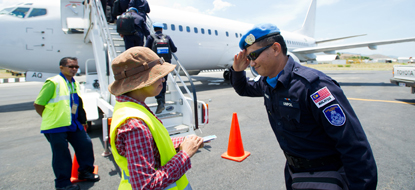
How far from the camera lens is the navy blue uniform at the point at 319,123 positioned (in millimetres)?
1224

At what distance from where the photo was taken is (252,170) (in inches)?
128

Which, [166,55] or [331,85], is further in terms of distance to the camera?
[166,55]

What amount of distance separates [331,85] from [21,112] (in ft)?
31.1

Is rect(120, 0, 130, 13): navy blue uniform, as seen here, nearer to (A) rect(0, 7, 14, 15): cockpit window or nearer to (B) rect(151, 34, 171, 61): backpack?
(B) rect(151, 34, 171, 61): backpack

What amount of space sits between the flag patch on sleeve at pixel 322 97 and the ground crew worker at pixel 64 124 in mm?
2845

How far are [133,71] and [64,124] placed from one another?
213 cm

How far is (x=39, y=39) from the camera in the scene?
275 inches

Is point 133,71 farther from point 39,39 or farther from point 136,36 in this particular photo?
point 39,39

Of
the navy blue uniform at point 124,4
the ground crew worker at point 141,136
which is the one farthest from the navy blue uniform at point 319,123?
the navy blue uniform at point 124,4

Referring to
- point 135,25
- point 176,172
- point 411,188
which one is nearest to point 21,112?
point 135,25

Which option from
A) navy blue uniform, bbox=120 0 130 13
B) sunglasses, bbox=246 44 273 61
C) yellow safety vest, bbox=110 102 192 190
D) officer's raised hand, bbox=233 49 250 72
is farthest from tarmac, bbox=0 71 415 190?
navy blue uniform, bbox=120 0 130 13

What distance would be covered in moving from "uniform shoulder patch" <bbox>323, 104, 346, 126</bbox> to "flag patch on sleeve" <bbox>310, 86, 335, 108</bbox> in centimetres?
4

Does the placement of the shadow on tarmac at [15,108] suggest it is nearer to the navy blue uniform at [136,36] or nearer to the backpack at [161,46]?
the navy blue uniform at [136,36]

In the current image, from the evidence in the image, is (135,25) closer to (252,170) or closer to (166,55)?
(166,55)
